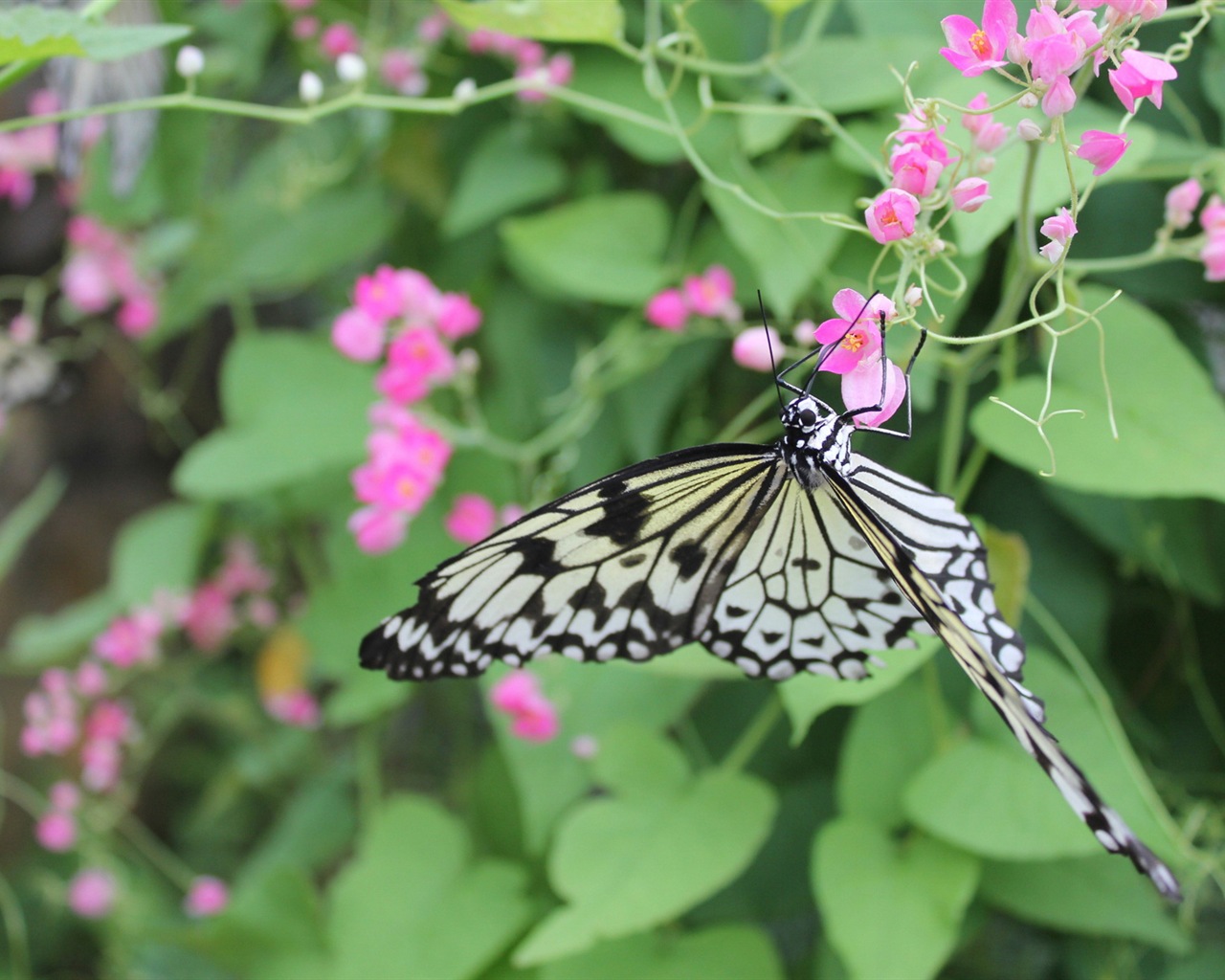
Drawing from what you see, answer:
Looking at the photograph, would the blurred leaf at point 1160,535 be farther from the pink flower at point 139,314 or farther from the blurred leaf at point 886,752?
the pink flower at point 139,314

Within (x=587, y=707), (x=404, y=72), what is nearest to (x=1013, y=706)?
(x=587, y=707)

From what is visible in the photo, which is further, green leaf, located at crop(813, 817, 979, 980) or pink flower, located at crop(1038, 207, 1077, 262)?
green leaf, located at crop(813, 817, 979, 980)

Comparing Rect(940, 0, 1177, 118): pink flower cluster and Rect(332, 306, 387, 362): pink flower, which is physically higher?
Rect(940, 0, 1177, 118): pink flower cluster

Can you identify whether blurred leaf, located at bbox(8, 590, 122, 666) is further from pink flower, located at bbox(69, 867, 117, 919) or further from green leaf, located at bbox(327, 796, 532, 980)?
green leaf, located at bbox(327, 796, 532, 980)

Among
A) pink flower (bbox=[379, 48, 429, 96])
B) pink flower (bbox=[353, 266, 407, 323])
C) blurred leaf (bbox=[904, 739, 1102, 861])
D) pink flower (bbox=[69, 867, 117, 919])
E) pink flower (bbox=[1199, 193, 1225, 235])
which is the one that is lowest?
pink flower (bbox=[69, 867, 117, 919])

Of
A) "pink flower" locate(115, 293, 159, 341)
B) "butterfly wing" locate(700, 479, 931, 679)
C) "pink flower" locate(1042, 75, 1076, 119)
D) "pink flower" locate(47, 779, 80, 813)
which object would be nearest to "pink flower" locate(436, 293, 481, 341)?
"butterfly wing" locate(700, 479, 931, 679)

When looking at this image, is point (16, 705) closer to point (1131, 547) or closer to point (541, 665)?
point (541, 665)

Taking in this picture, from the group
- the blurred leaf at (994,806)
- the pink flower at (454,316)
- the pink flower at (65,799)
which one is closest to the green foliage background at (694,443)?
the blurred leaf at (994,806)
